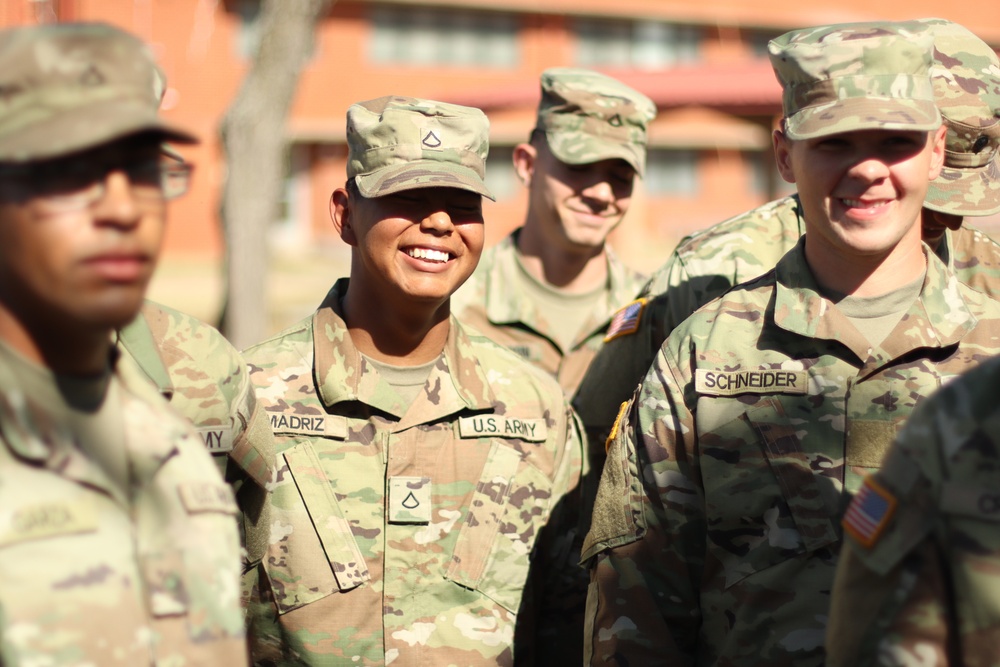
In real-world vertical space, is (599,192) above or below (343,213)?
below

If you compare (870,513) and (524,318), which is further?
(524,318)

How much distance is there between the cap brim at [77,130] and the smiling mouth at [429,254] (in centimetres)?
149

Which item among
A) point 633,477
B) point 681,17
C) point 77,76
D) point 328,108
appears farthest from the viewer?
point 681,17

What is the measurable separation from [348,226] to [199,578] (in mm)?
1696

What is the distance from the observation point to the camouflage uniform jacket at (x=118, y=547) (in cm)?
158

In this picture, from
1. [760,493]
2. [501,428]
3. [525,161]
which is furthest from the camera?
[525,161]

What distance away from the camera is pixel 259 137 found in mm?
9930

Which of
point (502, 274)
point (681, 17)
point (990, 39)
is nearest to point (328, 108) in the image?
point (681, 17)

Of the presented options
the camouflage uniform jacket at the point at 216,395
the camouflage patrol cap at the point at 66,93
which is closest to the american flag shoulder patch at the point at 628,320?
the camouflage uniform jacket at the point at 216,395

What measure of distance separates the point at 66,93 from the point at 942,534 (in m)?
1.44

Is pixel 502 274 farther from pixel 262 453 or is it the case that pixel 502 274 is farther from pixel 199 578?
pixel 199 578

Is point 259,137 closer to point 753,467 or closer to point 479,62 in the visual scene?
point 753,467

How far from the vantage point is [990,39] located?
28453mm

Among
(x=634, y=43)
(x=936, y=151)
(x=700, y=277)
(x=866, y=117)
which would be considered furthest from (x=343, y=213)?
Result: (x=634, y=43)
